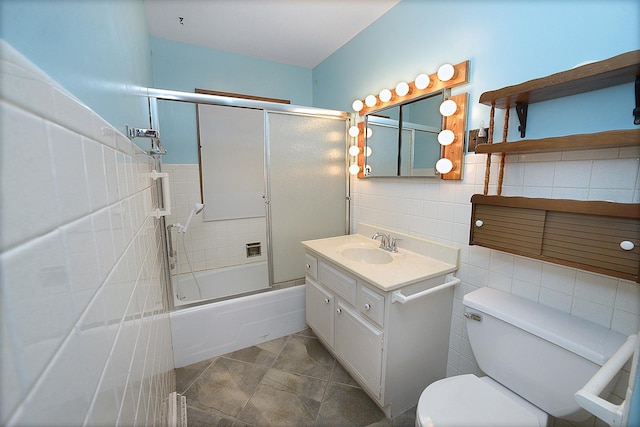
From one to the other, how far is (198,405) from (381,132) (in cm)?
225

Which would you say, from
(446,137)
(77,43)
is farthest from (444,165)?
(77,43)

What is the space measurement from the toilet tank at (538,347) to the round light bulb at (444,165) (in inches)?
27.9

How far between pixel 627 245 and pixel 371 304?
1015 mm

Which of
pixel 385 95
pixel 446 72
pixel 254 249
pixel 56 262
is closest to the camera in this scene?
pixel 56 262

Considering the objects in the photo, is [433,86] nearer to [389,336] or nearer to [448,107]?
[448,107]

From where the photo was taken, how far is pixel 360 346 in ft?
5.11

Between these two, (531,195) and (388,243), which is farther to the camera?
(388,243)

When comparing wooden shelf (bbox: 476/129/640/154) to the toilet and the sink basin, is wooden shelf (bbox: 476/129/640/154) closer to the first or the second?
the toilet

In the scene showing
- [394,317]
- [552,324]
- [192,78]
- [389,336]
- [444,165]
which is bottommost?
[389,336]

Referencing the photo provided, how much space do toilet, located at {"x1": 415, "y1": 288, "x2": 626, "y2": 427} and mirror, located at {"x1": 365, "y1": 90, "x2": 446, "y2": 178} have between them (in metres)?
Answer: 0.87

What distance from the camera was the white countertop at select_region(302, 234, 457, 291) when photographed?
1363 millimetres

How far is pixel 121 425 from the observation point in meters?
0.48

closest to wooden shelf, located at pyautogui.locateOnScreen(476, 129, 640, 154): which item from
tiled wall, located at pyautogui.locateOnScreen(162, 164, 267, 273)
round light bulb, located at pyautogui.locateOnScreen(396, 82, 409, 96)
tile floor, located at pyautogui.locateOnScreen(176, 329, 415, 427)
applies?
round light bulb, located at pyautogui.locateOnScreen(396, 82, 409, 96)

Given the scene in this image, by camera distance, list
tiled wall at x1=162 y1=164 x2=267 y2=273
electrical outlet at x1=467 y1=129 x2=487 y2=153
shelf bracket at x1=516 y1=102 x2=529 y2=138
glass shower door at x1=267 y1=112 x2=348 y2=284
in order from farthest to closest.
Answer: tiled wall at x1=162 y1=164 x2=267 y2=273
glass shower door at x1=267 y1=112 x2=348 y2=284
electrical outlet at x1=467 y1=129 x2=487 y2=153
shelf bracket at x1=516 y1=102 x2=529 y2=138
